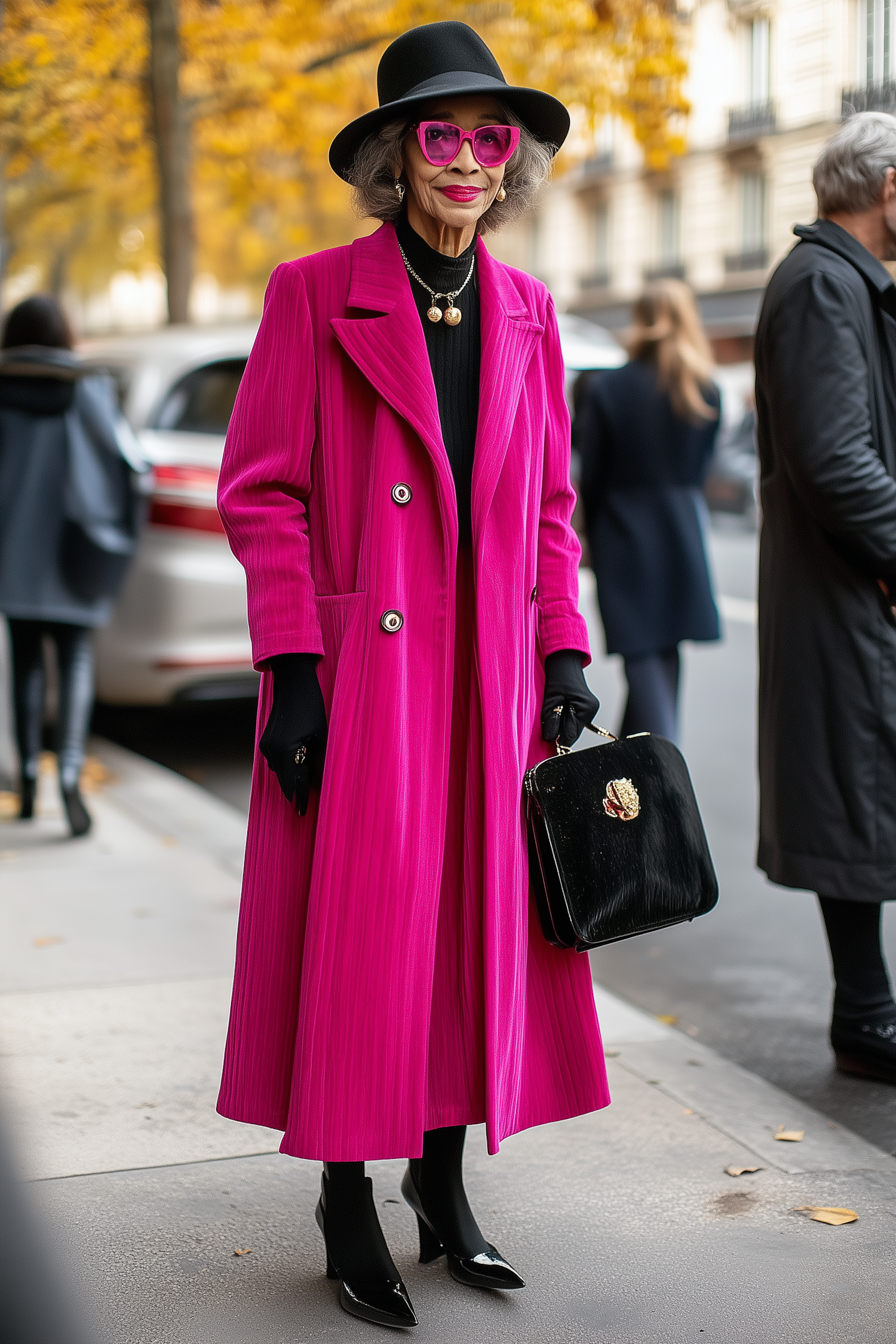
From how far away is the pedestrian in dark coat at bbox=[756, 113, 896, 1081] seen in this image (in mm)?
3627

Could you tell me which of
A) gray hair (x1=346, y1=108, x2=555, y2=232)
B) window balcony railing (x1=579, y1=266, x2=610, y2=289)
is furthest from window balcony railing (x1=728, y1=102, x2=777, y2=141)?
window balcony railing (x1=579, y1=266, x2=610, y2=289)

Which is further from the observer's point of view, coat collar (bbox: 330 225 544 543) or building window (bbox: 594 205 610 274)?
building window (bbox: 594 205 610 274)

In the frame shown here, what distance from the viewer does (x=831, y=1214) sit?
10.00ft

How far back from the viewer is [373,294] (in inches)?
103

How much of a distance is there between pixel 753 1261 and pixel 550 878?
2.69 feet

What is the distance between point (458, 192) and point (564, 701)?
87cm

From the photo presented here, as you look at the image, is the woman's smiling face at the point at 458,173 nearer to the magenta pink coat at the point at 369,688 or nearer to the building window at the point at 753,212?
the magenta pink coat at the point at 369,688

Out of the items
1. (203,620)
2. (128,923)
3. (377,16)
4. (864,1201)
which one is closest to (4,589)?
(203,620)

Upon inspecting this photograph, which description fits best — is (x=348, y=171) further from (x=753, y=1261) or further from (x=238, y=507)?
(x=753, y=1261)

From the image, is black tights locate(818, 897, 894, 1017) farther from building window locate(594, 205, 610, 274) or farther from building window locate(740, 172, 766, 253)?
building window locate(594, 205, 610, 274)

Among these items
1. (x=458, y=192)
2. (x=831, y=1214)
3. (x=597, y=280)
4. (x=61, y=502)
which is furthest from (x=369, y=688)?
(x=597, y=280)

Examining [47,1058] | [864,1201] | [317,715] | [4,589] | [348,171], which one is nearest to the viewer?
[317,715]

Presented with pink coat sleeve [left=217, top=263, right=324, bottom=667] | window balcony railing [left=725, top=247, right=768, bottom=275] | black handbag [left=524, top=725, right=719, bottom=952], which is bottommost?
black handbag [left=524, top=725, right=719, bottom=952]

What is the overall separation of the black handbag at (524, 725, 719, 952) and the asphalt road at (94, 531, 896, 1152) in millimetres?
1073
